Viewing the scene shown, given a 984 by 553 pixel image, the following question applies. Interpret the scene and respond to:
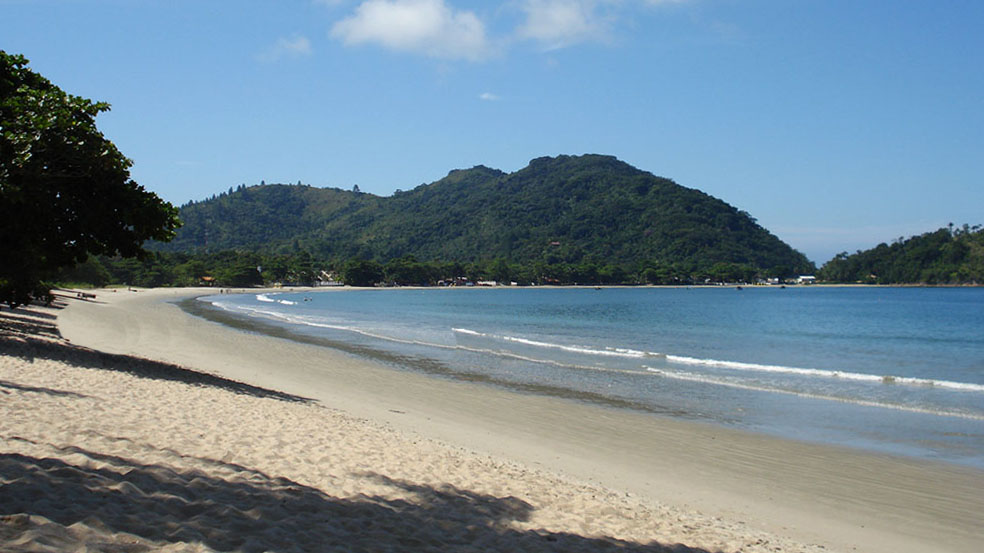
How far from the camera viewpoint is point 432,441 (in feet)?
34.3

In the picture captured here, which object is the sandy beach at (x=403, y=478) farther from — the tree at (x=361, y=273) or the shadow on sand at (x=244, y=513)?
the tree at (x=361, y=273)

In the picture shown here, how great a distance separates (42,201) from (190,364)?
26.7 ft

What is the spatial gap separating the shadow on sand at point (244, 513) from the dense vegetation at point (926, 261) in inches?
7436

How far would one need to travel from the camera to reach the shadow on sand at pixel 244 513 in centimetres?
448

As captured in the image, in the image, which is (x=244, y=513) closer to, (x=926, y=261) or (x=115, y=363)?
(x=115, y=363)

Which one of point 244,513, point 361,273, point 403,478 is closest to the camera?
point 244,513

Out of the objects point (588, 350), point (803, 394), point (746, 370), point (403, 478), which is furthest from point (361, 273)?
point (403, 478)

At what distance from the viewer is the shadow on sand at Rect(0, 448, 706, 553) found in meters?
4.48

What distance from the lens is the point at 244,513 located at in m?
5.20

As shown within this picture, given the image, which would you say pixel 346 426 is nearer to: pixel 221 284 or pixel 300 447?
pixel 300 447

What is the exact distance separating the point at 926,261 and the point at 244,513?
203510 millimetres

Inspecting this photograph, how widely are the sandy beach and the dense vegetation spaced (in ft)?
599

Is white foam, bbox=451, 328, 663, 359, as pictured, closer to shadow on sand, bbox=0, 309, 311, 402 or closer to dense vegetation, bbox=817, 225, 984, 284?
shadow on sand, bbox=0, 309, 311, 402

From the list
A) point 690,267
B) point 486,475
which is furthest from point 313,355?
point 690,267
